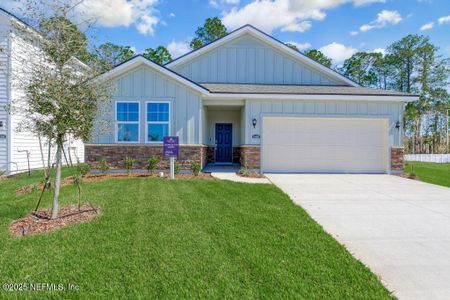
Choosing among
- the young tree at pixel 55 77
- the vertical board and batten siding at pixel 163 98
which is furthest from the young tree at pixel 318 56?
the young tree at pixel 55 77

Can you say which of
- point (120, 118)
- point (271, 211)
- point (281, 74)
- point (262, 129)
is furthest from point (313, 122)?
point (120, 118)

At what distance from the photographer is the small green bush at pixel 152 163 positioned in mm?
10320

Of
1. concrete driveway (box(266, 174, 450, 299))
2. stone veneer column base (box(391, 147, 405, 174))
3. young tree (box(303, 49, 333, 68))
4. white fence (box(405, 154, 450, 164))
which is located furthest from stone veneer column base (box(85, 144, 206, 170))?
young tree (box(303, 49, 333, 68))

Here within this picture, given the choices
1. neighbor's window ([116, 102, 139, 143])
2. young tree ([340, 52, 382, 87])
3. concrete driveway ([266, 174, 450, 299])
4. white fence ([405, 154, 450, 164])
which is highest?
young tree ([340, 52, 382, 87])

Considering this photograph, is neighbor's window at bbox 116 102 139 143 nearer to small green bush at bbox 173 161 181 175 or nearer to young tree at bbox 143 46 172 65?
small green bush at bbox 173 161 181 175

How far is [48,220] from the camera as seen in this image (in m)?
4.79

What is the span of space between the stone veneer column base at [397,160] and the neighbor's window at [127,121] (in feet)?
36.9

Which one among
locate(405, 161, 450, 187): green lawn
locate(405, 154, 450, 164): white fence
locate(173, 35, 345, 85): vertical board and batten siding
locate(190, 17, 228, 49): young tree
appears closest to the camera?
locate(405, 161, 450, 187): green lawn

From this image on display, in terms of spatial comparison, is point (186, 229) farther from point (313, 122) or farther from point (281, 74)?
point (281, 74)

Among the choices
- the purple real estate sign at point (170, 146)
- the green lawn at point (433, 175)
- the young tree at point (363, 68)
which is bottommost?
the green lawn at point (433, 175)

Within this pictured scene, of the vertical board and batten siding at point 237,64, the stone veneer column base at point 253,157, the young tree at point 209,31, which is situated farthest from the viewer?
the young tree at point 209,31

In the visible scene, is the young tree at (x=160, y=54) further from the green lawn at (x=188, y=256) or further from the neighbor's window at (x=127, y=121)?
the green lawn at (x=188, y=256)

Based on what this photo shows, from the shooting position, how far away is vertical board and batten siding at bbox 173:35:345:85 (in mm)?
14141

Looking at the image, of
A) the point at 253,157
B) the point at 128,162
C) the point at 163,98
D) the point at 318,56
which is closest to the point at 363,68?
the point at 318,56
